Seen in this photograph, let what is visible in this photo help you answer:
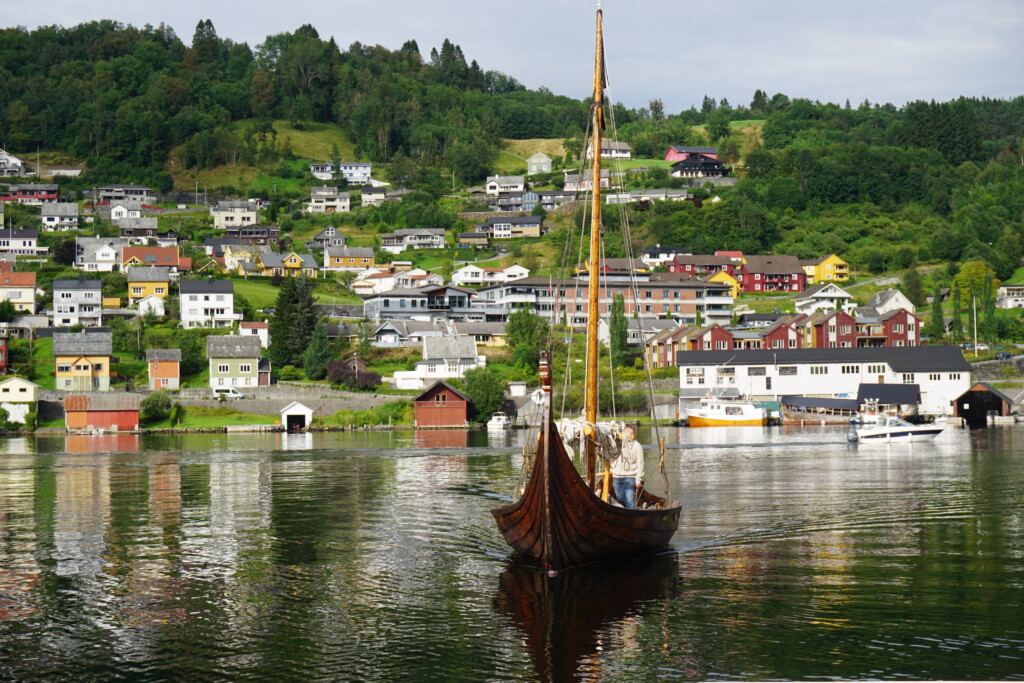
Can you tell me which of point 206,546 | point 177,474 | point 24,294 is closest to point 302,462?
point 177,474

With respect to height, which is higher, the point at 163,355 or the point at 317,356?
the point at 163,355

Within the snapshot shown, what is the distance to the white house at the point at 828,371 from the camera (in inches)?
3509

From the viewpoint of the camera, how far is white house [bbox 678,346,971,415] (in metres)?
89.1

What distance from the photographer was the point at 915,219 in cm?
15612

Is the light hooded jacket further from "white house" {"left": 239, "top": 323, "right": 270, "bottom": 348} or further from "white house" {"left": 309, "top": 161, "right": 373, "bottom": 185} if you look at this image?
"white house" {"left": 309, "top": 161, "right": 373, "bottom": 185}

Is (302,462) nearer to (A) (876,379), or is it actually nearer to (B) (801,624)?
(B) (801,624)

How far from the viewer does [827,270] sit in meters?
139

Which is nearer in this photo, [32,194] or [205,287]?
[205,287]

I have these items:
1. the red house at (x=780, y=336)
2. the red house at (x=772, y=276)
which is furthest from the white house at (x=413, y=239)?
the red house at (x=780, y=336)

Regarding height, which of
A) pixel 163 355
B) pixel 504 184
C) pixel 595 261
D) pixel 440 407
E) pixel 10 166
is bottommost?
pixel 440 407

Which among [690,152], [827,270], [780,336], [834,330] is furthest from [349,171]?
[834,330]

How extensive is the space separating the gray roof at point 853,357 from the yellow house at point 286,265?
62.1 metres

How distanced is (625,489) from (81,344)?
73.8 meters

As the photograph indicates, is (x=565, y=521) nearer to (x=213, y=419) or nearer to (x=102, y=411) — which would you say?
(x=213, y=419)
